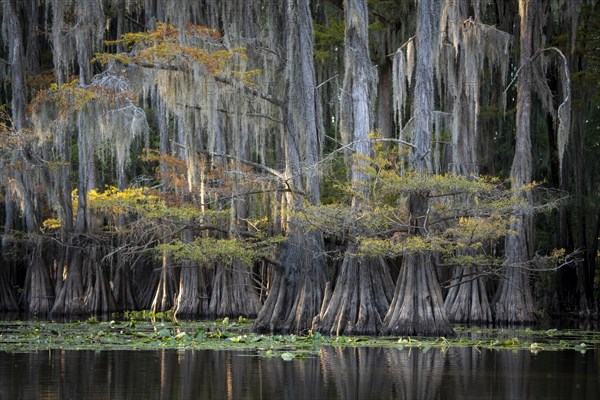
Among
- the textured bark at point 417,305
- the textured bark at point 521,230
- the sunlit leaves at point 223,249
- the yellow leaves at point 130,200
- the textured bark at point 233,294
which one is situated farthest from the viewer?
the textured bark at point 233,294

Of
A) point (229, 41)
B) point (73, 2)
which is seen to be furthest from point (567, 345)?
point (73, 2)

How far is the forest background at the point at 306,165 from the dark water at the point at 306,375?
11.9ft

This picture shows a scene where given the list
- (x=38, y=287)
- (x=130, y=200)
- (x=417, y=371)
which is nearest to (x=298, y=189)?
(x=130, y=200)

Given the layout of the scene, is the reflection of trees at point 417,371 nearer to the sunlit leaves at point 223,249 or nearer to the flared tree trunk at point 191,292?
the sunlit leaves at point 223,249

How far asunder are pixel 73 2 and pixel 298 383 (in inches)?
774

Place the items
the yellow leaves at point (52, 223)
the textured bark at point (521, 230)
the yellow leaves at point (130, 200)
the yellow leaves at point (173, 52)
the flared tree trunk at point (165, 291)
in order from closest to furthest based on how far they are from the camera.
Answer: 1. the yellow leaves at point (173, 52)
2. the yellow leaves at point (130, 200)
3. the textured bark at point (521, 230)
4. the flared tree trunk at point (165, 291)
5. the yellow leaves at point (52, 223)

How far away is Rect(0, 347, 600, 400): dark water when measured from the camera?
10758 mm

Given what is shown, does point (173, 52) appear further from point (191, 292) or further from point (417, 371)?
point (417, 371)

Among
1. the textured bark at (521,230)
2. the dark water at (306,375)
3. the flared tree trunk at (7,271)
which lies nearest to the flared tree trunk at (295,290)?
the dark water at (306,375)

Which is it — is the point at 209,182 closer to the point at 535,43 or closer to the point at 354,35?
the point at 354,35

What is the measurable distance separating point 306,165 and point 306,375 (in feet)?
28.9

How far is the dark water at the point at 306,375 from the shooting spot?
10758mm

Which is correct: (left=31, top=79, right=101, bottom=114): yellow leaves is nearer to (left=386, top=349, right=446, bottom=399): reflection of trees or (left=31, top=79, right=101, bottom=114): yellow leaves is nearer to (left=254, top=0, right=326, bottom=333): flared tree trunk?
(left=254, top=0, right=326, bottom=333): flared tree trunk

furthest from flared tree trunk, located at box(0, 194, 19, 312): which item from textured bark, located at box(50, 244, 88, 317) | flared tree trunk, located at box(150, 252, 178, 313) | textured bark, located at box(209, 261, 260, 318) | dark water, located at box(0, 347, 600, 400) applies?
dark water, located at box(0, 347, 600, 400)
